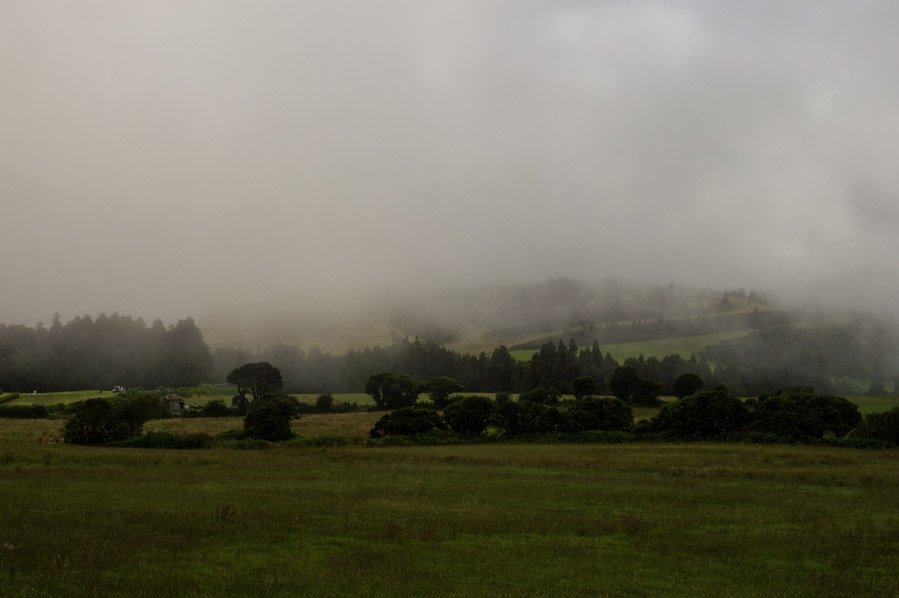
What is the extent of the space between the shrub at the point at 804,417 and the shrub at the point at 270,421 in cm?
4682

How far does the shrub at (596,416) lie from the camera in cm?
6469

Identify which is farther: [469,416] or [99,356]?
[99,356]

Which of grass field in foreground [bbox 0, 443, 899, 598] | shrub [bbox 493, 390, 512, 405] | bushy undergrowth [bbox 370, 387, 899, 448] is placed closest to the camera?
grass field in foreground [bbox 0, 443, 899, 598]

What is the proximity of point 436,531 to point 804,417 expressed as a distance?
171 ft

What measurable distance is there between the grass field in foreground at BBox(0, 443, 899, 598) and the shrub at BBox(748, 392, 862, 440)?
23.2 metres

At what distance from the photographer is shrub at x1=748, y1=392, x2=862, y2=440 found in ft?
185

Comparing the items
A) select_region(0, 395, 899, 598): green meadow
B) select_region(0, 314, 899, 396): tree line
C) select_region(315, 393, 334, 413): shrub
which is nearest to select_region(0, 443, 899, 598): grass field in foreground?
select_region(0, 395, 899, 598): green meadow

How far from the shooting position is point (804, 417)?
56.8m

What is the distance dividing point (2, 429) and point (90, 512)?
5416 cm

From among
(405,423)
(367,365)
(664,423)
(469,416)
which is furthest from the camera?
(367,365)

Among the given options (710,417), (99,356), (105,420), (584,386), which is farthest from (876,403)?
(99,356)

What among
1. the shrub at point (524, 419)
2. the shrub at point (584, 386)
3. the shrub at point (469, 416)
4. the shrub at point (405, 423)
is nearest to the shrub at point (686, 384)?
the shrub at point (584, 386)

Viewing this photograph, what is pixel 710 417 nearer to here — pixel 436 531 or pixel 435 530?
pixel 435 530

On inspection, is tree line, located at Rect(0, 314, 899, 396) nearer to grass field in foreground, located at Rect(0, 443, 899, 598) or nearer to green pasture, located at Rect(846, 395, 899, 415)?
green pasture, located at Rect(846, 395, 899, 415)
